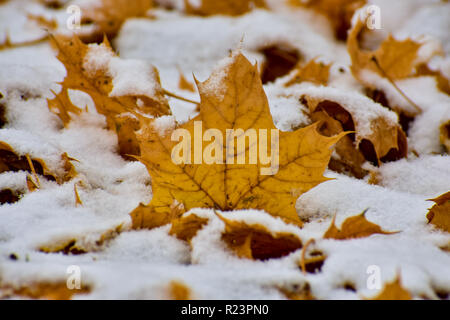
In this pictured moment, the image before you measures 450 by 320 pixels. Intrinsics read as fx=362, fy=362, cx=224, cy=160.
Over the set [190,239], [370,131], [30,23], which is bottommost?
[190,239]

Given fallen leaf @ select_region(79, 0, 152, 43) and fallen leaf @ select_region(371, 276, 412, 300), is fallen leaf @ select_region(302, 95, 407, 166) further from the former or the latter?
fallen leaf @ select_region(79, 0, 152, 43)

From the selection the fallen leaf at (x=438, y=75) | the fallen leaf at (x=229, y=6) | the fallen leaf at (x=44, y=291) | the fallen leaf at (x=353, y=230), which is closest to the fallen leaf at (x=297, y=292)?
the fallen leaf at (x=353, y=230)

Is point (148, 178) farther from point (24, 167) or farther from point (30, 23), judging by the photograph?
point (30, 23)

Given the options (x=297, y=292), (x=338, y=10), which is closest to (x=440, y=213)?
A: (x=297, y=292)

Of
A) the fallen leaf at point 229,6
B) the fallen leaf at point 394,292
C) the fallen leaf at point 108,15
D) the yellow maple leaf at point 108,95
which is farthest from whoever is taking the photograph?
the fallen leaf at point 229,6

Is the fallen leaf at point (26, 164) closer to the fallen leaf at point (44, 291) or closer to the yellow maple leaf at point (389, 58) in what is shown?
the fallen leaf at point (44, 291)
